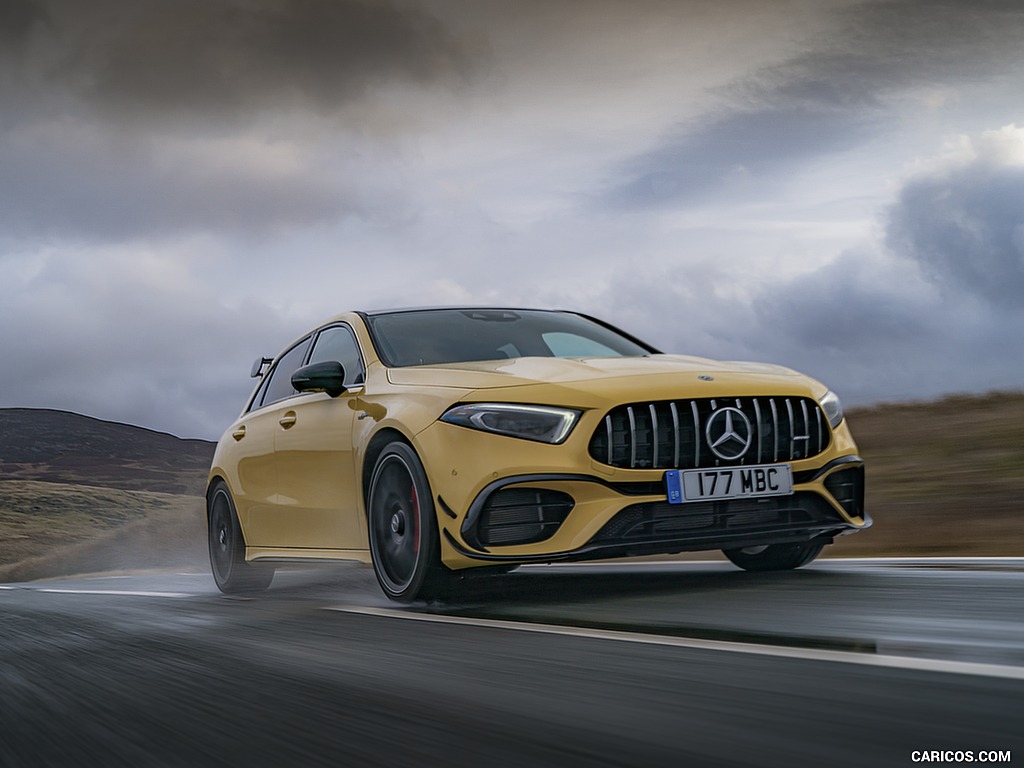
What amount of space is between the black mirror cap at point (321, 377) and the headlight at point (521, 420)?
1234 millimetres

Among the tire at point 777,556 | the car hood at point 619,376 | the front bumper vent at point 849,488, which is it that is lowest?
the tire at point 777,556

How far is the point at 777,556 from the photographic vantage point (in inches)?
258

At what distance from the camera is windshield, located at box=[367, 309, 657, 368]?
6656mm

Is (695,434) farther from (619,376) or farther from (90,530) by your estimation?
(90,530)

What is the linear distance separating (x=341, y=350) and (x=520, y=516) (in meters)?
2.22

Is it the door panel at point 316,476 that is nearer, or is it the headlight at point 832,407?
the headlight at point 832,407

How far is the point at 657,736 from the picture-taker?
264 centimetres

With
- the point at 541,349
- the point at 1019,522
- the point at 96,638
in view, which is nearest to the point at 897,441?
the point at 1019,522

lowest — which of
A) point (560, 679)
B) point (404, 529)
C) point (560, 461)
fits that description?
point (560, 679)

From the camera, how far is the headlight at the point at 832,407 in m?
5.91

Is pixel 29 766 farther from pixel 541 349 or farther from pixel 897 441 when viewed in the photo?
pixel 897 441

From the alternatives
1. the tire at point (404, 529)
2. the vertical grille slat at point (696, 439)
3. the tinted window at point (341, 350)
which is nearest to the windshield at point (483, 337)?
the tinted window at point (341, 350)

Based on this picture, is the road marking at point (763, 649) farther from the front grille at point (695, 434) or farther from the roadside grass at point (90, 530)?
the roadside grass at point (90, 530)

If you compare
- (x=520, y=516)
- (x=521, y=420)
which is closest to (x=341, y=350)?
(x=521, y=420)
